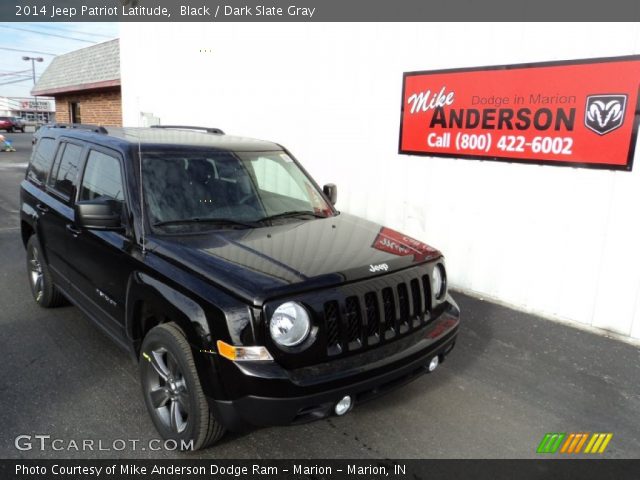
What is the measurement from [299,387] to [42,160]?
403 cm

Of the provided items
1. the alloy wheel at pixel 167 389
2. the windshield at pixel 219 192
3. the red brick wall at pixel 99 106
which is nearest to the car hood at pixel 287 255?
the windshield at pixel 219 192

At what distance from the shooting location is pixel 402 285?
303cm

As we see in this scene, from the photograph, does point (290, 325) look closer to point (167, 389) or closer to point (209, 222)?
point (167, 389)

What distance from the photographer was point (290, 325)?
2.55m

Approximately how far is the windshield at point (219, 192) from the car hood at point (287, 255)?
158 millimetres

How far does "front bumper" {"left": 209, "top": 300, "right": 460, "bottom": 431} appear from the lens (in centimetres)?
247

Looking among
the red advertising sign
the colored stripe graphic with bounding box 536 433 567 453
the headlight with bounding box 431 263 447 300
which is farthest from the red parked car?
the colored stripe graphic with bounding box 536 433 567 453

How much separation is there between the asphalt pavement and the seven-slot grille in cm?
75

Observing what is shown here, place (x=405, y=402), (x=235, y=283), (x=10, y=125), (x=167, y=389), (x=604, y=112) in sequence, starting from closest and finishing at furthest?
(x=235, y=283)
(x=167, y=389)
(x=405, y=402)
(x=604, y=112)
(x=10, y=125)

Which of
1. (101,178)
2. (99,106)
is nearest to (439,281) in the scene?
(101,178)

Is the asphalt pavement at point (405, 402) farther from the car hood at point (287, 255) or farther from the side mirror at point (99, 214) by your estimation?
the side mirror at point (99, 214)

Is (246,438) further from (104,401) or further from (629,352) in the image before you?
(629,352)

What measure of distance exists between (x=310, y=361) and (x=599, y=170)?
380 cm
